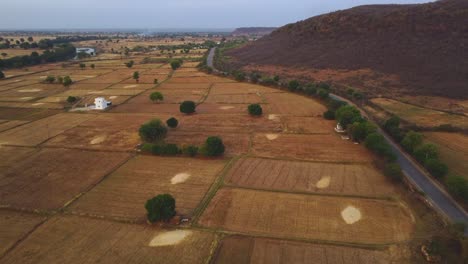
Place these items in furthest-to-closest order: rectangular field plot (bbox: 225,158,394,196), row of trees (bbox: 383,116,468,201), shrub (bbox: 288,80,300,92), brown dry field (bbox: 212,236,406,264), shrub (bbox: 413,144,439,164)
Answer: shrub (bbox: 288,80,300,92) < shrub (bbox: 413,144,439,164) < rectangular field plot (bbox: 225,158,394,196) < row of trees (bbox: 383,116,468,201) < brown dry field (bbox: 212,236,406,264)

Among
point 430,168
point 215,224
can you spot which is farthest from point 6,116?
point 430,168

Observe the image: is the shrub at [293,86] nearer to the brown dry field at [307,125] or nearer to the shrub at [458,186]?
the brown dry field at [307,125]

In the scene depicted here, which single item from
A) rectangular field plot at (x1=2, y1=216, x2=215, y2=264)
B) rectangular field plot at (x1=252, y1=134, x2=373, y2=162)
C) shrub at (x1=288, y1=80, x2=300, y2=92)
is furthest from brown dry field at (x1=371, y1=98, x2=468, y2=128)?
rectangular field plot at (x1=2, y1=216, x2=215, y2=264)

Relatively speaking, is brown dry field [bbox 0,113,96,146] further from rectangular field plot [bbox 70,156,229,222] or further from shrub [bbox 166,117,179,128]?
rectangular field plot [bbox 70,156,229,222]

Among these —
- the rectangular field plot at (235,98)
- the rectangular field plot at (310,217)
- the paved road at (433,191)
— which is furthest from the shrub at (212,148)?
the rectangular field plot at (235,98)

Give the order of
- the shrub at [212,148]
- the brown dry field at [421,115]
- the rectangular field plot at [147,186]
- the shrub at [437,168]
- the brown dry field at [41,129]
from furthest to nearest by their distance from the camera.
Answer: the brown dry field at [421,115], the brown dry field at [41,129], the shrub at [212,148], the shrub at [437,168], the rectangular field plot at [147,186]

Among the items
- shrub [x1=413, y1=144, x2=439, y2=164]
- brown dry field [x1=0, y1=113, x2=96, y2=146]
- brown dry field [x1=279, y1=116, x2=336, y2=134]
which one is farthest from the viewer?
brown dry field [x1=279, y1=116, x2=336, y2=134]

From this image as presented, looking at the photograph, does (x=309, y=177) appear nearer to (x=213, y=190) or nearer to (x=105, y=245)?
(x=213, y=190)
